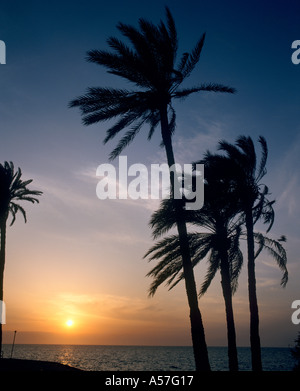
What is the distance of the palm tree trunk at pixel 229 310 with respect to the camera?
1666 centimetres

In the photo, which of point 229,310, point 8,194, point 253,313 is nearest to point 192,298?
point 253,313

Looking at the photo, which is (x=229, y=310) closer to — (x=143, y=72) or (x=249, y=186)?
(x=249, y=186)

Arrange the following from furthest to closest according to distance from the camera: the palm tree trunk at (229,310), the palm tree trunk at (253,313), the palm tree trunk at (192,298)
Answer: the palm tree trunk at (229,310) → the palm tree trunk at (253,313) → the palm tree trunk at (192,298)

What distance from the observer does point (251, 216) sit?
52.5ft

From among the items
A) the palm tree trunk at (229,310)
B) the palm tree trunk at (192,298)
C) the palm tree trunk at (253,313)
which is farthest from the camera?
the palm tree trunk at (229,310)

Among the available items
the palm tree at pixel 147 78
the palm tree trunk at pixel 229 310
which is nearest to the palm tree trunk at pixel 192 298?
the palm tree at pixel 147 78

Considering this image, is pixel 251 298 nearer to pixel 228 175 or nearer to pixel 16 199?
pixel 228 175

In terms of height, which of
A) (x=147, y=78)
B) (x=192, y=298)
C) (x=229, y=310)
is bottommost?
(x=229, y=310)

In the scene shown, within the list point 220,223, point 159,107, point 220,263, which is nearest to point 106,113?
point 159,107

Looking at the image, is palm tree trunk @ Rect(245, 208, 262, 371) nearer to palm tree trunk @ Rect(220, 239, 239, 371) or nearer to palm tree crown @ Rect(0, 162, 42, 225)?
palm tree trunk @ Rect(220, 239, 239, 371)

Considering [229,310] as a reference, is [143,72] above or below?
above

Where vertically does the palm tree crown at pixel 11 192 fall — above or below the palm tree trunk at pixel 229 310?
above

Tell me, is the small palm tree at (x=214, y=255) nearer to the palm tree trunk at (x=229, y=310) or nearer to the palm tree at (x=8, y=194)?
the palm tree trunk at (x=229, y=310)

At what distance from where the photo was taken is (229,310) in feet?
56.3
